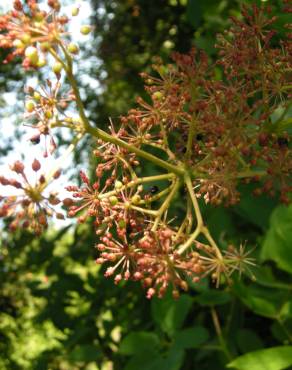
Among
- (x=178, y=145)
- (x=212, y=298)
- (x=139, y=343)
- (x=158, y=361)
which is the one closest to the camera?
(x=178, y=145)

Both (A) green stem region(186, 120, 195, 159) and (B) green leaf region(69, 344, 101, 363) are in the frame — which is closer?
(A) green stem region(186, 120, 195, 159)

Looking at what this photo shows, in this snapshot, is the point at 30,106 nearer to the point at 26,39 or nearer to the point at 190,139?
the point at 26,39

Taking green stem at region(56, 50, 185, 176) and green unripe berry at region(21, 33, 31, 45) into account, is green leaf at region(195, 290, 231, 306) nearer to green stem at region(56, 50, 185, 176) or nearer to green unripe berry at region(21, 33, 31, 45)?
green stem at region(56, 50, 185, 176)

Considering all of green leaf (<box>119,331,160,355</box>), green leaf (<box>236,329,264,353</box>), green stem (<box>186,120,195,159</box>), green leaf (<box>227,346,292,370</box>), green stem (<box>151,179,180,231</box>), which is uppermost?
green stem (<box>186,120,195,159</box>)

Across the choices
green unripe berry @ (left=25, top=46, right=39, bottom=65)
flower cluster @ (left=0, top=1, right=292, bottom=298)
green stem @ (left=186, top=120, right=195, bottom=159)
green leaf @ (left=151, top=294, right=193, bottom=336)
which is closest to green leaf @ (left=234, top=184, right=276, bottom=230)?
green leaf @ (left=151, top=294, right=193, bottom=336)

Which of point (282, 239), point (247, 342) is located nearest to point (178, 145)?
point (282, 239)

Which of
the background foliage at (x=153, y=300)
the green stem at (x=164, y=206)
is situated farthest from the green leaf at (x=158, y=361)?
the green stem at (x=164, y=206)

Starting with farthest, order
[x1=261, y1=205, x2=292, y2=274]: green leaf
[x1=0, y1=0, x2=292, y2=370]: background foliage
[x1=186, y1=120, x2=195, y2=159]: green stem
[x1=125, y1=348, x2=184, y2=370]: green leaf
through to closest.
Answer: [x1=0, y1=0, x2=292, y2=370]: background foliage
[x1=125, y1=348, x2=184, y2=370]: green leaf
[x1=261, y1=205, x2=292, y2=274]: green leaf
[x1=186, y1=120, x2=195, y2=159]: green stem
